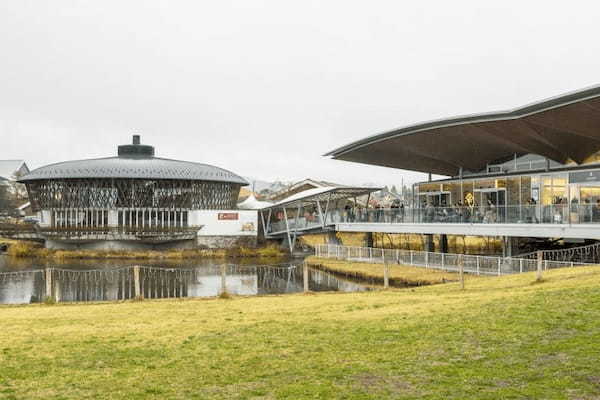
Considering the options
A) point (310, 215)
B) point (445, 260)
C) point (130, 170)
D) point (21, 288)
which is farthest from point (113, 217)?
point (445, 260)

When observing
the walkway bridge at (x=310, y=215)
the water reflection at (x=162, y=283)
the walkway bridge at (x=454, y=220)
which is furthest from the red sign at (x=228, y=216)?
the water reflection at (x=162, y=283)

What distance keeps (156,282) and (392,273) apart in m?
13.6

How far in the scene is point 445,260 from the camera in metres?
34.3

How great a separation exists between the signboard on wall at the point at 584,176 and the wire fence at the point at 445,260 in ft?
19.1

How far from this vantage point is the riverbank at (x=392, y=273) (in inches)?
1203

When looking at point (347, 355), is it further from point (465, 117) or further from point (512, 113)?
point (465, 117)

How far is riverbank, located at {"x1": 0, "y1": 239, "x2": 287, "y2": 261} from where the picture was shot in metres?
52.6

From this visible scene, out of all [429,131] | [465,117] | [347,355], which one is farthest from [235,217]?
[347,355]

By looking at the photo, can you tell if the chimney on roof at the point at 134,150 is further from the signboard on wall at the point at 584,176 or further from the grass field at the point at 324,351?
the grass field at the point at 324,351

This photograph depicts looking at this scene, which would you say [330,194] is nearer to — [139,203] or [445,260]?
[445,260]

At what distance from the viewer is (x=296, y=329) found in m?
13.2

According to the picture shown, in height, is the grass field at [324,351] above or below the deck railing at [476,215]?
below

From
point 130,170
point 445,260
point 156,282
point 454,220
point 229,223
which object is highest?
point 130,170

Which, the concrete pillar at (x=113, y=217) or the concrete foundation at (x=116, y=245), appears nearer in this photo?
the concrete foundation at (x=116, y=245)
